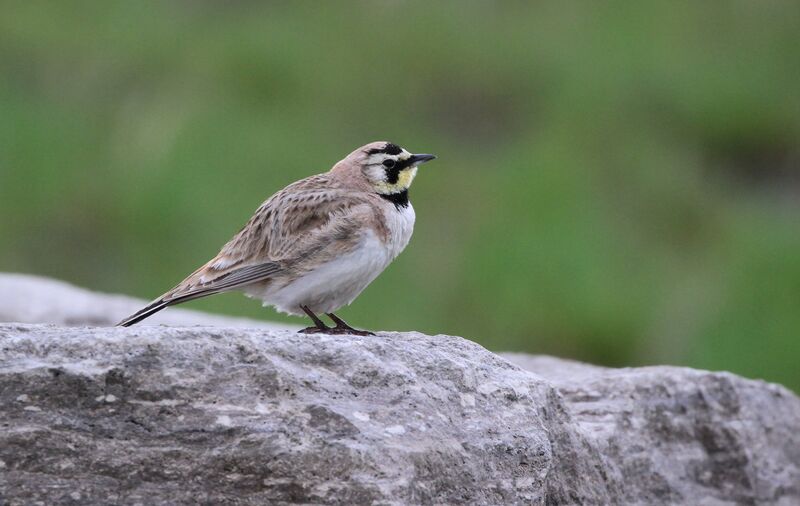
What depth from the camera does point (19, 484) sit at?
4.76m

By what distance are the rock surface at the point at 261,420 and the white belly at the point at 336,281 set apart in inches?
38.0

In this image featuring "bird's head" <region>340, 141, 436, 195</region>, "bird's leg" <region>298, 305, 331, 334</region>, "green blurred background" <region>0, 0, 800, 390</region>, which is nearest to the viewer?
"bird's leg" <region>298, 305, 331, 334</region>

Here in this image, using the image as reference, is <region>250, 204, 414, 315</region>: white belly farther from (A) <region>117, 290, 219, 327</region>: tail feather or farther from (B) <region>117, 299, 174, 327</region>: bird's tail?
(B) <region>117, 299, 174, 327</region>: bird's tail

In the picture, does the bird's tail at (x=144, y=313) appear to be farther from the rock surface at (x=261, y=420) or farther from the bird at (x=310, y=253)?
the rock surface at (x=261, y=420)

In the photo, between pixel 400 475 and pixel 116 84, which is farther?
pixel 116 84

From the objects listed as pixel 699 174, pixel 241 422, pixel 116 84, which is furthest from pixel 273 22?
pixel 241 422

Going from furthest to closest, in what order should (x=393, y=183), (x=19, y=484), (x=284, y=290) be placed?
(x=393, y=183) → (x=284, y=290) → (x=19, y=484)

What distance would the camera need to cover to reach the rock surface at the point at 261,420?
4820 mm

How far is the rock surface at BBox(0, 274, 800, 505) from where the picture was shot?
15.8ft

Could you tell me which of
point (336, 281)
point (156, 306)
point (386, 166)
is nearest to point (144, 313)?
point (156, 306)

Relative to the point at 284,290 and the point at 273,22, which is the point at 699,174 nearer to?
the point at 273,22

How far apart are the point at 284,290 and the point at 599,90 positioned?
639cm

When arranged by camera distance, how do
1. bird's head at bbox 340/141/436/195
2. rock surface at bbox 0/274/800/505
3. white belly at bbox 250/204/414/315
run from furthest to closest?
bird's head at bbox 340/141/436/195 → white belly at bbox 250/204/414/315 → rock surface at bbox 0/274/800/505

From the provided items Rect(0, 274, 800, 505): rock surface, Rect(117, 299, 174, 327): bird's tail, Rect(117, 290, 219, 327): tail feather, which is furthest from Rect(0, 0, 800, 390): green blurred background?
Rect(0, 274, 800, 505): rock surface
